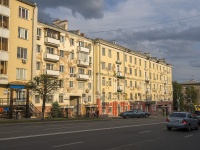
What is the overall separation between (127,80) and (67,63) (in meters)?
22.1

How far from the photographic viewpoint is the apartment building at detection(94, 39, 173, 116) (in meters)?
62.4

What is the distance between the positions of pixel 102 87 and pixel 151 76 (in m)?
27.4

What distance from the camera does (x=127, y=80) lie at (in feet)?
238

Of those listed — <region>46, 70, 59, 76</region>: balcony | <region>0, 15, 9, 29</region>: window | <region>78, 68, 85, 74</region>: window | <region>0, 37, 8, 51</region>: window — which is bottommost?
<region>46, 70, 59, 76</region>: balcony

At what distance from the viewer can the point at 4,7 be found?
41.1 m

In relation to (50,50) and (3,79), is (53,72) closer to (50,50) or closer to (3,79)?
(50,50)

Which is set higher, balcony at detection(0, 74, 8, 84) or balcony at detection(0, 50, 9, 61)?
balcony at detection(0, 50, 9, 61)

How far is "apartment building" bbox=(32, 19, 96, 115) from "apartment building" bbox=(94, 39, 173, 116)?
240 cm

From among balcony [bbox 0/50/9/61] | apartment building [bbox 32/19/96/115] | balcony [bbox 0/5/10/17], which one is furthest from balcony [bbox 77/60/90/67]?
balcony [bbox 0/5/10/17]

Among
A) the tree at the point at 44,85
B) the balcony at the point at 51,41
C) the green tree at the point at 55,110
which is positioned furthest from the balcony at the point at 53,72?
the tree at the point at 44,85

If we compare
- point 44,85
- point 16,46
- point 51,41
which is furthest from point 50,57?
point 44,85

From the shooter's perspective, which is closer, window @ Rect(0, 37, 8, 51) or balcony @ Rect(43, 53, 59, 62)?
window @ Rect(0, 37, 8, 51)

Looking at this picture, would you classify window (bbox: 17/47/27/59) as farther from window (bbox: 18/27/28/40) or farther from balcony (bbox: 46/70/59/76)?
balcony (bbox: 46/70/59/76)

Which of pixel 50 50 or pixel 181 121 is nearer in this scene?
pixel 181 121
